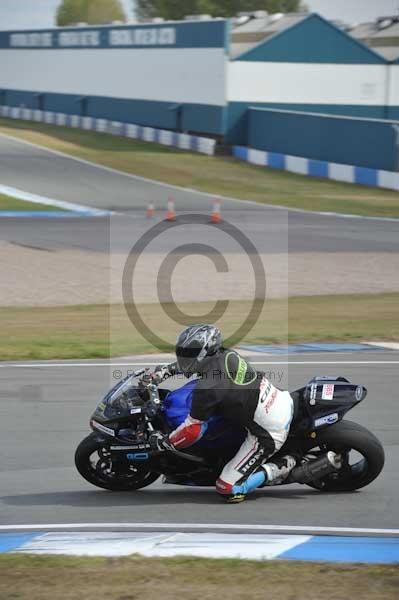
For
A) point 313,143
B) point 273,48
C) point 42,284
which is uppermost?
point 273,48

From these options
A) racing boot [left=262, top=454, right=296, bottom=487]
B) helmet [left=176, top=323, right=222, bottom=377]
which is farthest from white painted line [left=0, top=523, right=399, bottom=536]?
helmet [left=176, top=323, right=222, bottom=377]

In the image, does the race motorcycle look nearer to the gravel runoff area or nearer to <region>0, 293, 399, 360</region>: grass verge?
<region>0, 293, 399, 360</region>: grass verge

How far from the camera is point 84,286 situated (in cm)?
2094

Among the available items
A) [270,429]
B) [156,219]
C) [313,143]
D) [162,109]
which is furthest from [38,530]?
[162,109]

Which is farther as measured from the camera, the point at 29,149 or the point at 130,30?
the point at 130,30

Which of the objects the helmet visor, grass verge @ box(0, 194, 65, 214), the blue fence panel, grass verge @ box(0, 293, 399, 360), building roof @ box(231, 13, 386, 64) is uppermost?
building roof @ box(231, 13, 386, 64)

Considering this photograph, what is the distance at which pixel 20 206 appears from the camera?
116ft

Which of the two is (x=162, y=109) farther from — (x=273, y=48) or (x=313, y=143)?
(x=313, y=143)

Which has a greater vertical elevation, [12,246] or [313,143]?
[313,143]

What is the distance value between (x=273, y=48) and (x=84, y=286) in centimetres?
3451

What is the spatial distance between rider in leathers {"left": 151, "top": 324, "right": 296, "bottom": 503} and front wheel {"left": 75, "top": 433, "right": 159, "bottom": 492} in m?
0.49

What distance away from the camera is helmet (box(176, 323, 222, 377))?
755 centimetres

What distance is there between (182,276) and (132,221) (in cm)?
1031

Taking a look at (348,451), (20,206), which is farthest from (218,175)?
(348,451)
